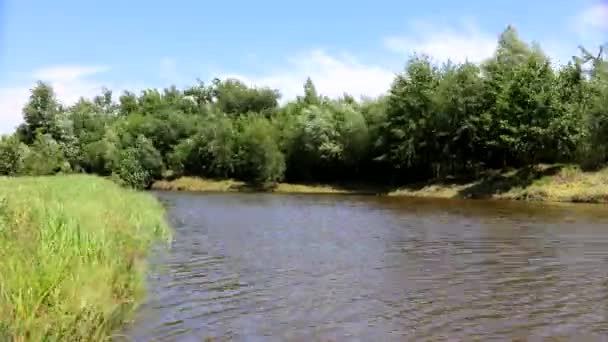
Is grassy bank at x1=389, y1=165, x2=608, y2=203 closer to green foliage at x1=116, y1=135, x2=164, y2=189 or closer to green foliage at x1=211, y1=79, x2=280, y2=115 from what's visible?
green foliage at x1=116, y1=135, x2=164, y2=189

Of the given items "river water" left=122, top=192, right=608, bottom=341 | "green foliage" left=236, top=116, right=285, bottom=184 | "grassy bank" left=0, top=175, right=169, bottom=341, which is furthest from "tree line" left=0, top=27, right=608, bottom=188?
"grassy bank" left=0, top=175, right=169, bottom=341

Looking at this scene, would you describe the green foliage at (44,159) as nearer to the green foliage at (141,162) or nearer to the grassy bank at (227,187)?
the green foliage at (141,162)

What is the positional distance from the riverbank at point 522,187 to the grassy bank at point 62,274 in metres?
40.5

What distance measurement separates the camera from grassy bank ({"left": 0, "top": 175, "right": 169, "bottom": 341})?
9.25 m

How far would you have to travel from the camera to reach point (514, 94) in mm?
58844

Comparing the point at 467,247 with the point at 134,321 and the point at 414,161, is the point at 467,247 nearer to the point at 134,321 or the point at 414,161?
the point at 134,321

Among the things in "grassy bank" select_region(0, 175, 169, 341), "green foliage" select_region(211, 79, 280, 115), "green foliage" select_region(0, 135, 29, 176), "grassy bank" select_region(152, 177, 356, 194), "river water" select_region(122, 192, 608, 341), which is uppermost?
"green foliage" select_region(211, 79, 280, 115)

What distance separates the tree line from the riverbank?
6.48 feet

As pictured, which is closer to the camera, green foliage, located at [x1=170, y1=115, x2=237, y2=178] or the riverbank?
the riverbank

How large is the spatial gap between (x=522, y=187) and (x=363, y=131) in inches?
992

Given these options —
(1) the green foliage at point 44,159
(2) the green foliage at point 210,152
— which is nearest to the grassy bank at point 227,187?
(2) the green foliage at point 210,152

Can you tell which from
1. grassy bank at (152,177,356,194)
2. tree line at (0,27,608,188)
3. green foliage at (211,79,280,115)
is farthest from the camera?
green foliage at (211,79,280,115)

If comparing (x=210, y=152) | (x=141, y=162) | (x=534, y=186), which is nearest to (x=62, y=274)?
(x=534, y=186)

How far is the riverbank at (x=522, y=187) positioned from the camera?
51188mm
